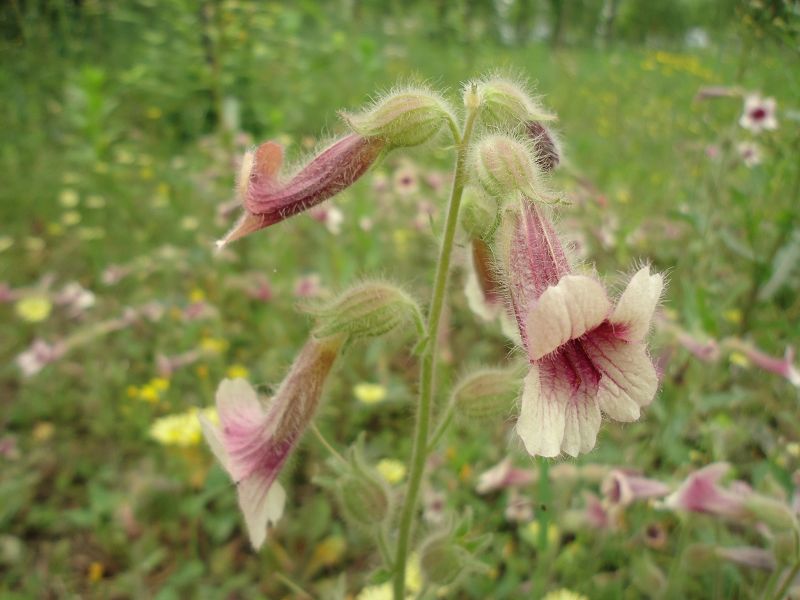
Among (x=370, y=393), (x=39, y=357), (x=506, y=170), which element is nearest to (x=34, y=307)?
(x=39, y=357)

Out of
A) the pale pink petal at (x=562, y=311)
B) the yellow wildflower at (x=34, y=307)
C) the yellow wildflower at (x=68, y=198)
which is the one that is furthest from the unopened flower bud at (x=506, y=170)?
the yellow wildflower at (x=68, y=198)

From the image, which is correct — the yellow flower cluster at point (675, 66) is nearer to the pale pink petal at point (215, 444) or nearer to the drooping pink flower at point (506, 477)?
the drooping pink flower at point (506, 477)

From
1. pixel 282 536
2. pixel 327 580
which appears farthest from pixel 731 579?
pixel 282 536

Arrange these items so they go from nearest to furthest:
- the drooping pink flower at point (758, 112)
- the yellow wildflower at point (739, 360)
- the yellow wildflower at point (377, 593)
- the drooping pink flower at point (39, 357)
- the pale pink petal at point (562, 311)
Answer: the pale pink petal at point (562, 311) < the yellow wildflower at point (377, 593) < the yellow wildflower at point (739, 360) < the drooping pink flower at point (39, 357) < the drooping pink flower at point (758, 112)

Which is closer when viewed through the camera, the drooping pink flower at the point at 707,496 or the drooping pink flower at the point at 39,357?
the drooping pink flower at the point at 707,496

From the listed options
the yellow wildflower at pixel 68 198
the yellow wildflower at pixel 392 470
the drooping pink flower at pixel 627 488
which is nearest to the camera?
the drooping pink flower at pixel 627 488

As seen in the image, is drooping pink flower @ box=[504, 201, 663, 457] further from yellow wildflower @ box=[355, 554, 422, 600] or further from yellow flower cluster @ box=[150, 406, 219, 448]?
yellow flower cluster @ box=[150, 406, 219, 448]

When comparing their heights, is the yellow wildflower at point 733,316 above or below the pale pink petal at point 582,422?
below

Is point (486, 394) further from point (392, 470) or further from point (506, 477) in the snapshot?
point (392, 470)

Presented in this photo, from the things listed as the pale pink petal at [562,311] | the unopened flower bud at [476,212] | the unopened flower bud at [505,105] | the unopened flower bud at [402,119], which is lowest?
the unopened flower bud at [476,212]
